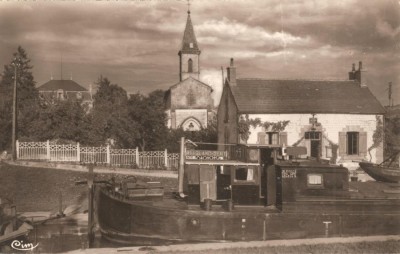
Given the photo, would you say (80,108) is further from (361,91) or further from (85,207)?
(361,91)

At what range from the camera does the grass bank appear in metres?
19.9

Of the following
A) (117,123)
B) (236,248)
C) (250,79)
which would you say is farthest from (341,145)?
(236,248)

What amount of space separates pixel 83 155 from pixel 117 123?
3.32 m

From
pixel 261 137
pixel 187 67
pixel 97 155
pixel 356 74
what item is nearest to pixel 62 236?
pixel 97 155

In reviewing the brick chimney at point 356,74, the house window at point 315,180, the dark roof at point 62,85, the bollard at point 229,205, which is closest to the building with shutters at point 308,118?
the brick chimney at point 356,74

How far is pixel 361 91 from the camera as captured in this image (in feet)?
89.4

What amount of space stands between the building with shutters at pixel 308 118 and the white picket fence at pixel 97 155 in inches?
180

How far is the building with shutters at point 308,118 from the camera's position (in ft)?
81.9

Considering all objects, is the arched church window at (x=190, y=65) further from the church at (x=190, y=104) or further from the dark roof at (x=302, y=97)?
the dark roof at (x=302, y=97)

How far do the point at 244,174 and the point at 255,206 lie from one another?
43.6 inches

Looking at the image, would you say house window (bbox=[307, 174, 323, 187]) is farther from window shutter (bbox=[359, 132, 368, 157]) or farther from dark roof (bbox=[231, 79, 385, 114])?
window shutter (bbox=[359, 132, 368, 157])

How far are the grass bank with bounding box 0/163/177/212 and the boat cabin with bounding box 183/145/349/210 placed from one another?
7.46 m

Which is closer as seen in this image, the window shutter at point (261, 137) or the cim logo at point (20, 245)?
the cim logo at point (20, 245)

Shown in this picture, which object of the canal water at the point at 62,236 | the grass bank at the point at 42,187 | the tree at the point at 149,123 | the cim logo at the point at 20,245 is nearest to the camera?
the cim logo at the point at 20,245
